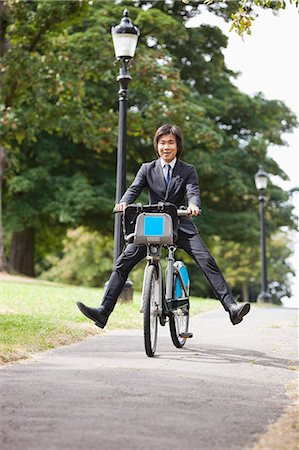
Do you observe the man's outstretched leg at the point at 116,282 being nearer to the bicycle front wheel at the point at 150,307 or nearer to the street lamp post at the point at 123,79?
the bicycle front wheel at the point at 150,307

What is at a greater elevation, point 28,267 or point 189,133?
point 189,133

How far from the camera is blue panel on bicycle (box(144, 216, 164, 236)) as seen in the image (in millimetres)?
6938

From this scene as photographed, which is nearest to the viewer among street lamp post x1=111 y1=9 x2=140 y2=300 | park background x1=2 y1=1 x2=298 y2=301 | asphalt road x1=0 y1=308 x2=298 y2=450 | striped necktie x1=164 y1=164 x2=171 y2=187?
asphalt road x1=0 y1=308 x2=298 y2=450

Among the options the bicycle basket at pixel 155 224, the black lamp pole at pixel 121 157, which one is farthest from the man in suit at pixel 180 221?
→ the black lamp pole at pixel 121 157

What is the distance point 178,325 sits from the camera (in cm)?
779

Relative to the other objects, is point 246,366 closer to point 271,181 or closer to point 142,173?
point 142,173

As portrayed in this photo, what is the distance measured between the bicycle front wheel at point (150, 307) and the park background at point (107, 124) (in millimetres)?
15597

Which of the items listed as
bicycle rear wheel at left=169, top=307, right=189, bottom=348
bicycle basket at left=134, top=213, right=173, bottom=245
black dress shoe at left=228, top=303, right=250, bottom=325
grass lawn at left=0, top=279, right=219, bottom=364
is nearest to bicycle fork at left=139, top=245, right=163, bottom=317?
bicycle basket at left=134, top=213, right=173, bottom=245

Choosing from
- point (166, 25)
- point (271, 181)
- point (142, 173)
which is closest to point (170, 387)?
point (142, 173)

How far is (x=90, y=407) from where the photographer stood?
472cm

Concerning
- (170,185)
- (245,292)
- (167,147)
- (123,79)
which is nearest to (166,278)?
(170,185)

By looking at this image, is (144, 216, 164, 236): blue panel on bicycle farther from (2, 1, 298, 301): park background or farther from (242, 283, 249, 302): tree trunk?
(242, 283, 249, 302): tree trunk

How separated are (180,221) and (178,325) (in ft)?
3.44

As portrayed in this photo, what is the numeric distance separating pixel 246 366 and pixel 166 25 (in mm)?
20971
